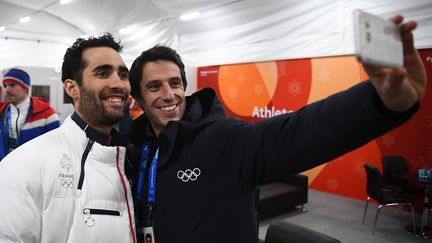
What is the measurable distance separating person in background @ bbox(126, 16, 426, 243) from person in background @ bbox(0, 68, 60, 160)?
2.30m

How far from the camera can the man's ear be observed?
145cm

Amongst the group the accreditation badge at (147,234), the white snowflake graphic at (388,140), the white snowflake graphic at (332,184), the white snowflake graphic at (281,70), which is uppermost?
the white snowflake graphic at (281,70)

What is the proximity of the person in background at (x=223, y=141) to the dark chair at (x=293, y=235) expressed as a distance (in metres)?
0.71

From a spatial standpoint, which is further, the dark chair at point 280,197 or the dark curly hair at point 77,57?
the dark chair at point 280,197

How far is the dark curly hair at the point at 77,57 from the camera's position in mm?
1445

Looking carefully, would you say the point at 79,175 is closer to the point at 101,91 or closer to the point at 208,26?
the point at 101,91

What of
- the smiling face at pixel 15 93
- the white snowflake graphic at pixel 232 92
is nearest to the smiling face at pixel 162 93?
the smiling face at pixel 15 93

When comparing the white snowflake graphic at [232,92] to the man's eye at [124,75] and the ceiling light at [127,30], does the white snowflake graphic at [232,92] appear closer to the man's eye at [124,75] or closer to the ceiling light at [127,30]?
the ceiling light at [127,30]

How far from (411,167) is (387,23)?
5.41 m

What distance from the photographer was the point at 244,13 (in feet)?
21.5

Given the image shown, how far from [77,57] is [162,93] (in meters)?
0.42

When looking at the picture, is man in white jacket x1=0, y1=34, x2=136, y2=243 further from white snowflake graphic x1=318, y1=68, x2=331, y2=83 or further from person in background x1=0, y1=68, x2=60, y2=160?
white snowflake graphic x1=318, y1=68, x2=331, y2=83

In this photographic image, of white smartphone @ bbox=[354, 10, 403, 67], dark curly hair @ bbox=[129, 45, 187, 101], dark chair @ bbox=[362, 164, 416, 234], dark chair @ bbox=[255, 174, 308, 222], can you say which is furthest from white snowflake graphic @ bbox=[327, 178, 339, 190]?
white smartphone @ bbox=[354, 10, 403, 67]

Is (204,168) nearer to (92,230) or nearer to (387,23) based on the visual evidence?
(92,230)
